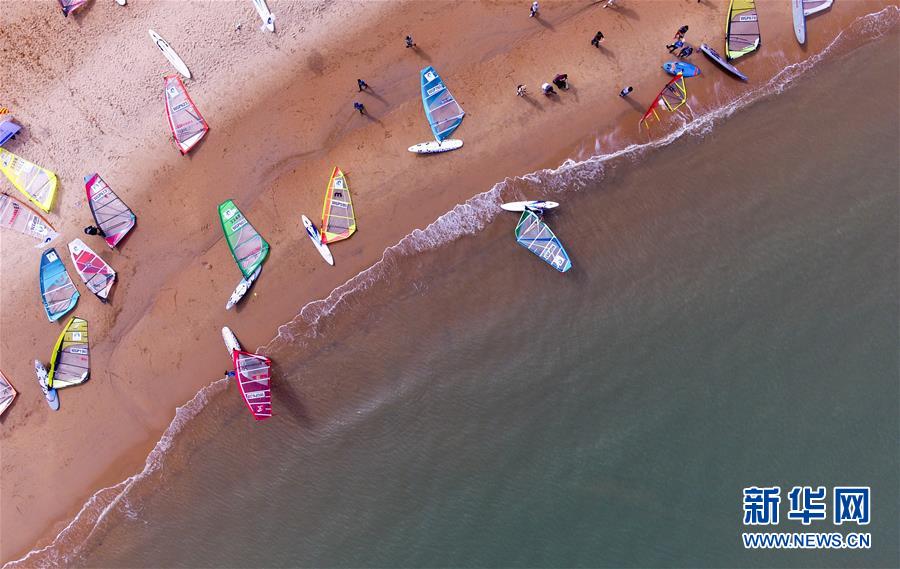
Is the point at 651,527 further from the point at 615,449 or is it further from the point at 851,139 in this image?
the point at 851,139

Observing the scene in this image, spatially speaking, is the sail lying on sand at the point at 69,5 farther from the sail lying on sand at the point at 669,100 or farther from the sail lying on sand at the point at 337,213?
A: the sail lying on sand at the point at 669,100

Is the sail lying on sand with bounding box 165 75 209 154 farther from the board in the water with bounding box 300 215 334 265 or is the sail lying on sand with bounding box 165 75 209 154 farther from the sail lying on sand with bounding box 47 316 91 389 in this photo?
the sail lying on sand with bounding box 47 316 91 389

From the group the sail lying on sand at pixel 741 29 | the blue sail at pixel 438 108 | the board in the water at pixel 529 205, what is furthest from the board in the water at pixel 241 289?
the sail lying on sand at pixel 741 29

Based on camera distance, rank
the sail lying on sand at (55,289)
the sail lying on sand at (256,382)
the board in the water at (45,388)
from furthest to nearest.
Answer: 1. the sail lying on sand at (55,289)
2. the board in the water at (45,388)
3. the sail lying on sand at (256,382)

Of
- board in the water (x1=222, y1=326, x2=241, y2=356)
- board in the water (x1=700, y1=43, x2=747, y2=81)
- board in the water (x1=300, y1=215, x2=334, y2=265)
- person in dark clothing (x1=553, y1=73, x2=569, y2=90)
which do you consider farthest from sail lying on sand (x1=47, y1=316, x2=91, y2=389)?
board in the water (x1=700, y1=43, x2=747, y2=81)

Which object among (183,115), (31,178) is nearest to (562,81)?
(183,115)

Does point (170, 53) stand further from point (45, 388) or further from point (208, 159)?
point (45, 388)

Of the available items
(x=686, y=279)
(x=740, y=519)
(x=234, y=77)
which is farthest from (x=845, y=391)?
(x=234, y=77)
